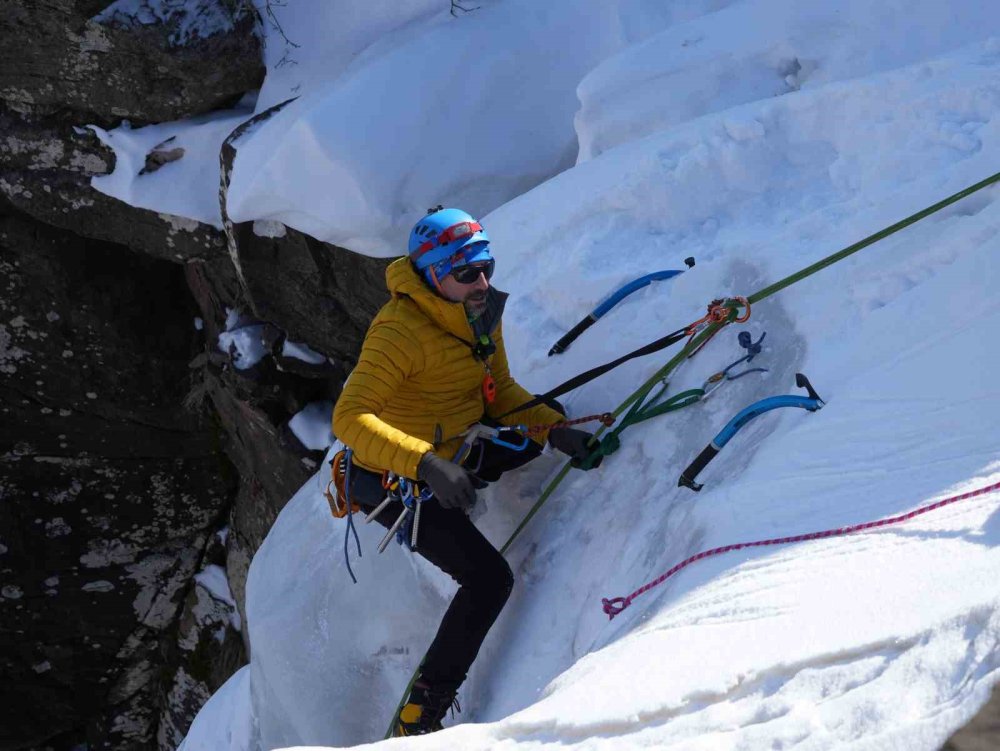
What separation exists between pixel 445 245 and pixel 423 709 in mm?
1366

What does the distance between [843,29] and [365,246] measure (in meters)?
2.85

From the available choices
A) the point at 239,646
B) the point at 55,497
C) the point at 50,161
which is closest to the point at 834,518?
the point at 50,161

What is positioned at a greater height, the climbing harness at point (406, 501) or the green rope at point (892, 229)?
the green rope at point (892, 229)

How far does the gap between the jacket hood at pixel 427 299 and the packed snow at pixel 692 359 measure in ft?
2.06

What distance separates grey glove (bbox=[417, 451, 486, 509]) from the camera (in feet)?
9.24

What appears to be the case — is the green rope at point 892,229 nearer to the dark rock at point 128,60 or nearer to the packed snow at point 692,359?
the packed snow at point 692,359

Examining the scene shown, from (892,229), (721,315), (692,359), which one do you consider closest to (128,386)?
(692,359)

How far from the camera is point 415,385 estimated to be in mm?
3211

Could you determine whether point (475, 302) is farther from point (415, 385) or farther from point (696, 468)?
point (696, 468)

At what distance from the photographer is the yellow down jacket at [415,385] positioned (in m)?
2.93

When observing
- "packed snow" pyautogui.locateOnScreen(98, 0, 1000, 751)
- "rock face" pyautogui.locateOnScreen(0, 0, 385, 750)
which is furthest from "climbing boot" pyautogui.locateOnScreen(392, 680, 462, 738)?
"rock face" pyautogui.locateOnScreen(0, 0, 385, 750)

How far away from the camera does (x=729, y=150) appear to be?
4.07 meters

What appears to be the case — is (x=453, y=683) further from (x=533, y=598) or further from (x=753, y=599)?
(x=753, y=599)

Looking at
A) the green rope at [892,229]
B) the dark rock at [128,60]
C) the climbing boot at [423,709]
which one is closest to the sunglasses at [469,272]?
the green rope at [892,229]
